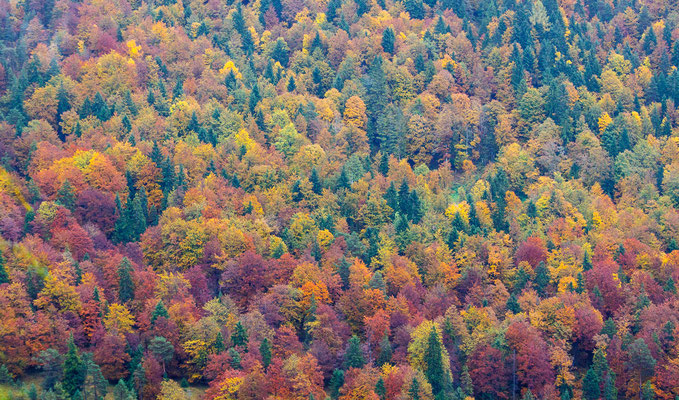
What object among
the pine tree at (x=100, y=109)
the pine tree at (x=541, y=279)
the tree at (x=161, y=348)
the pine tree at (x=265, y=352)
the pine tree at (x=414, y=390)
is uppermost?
the pine tree at (x=100, y=109)

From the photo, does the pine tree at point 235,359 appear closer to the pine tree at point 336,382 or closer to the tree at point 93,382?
the pine tree at point 336,382

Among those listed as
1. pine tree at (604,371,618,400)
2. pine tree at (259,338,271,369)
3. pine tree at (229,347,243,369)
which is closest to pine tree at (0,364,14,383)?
pine tree at (229,347,243,369)

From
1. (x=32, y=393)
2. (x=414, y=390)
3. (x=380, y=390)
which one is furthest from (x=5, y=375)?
(x=414, y=390)

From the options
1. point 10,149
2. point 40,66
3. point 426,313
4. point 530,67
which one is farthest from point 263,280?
point 530,67

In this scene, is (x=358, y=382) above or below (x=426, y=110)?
below

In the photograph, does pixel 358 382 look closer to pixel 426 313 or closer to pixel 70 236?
pixel 426 313

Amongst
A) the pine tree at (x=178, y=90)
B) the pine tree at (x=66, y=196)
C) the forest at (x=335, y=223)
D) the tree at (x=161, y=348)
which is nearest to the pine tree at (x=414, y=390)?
the forest at (x=335, y=223)
